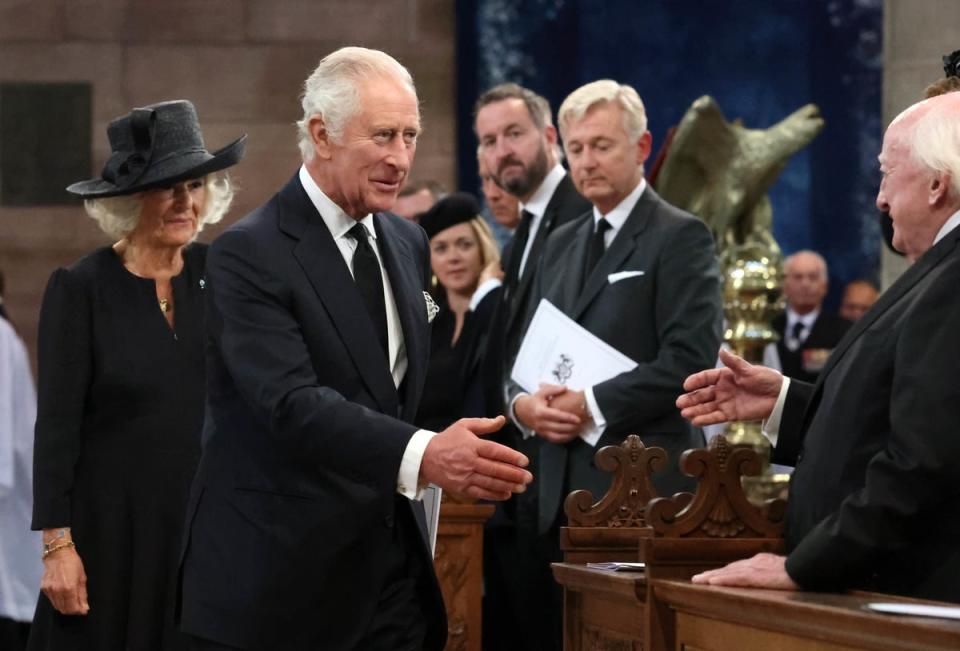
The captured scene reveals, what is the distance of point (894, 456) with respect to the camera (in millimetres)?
2811

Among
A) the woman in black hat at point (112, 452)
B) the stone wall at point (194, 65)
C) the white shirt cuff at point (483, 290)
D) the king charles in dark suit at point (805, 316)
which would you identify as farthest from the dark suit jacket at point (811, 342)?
the woman in black hat at point (112, 452)

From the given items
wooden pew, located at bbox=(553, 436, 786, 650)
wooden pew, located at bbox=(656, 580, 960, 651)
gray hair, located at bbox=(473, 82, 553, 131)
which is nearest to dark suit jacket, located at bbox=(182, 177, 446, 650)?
wooden pew, located at bbox=(553, 436, 786, 650)

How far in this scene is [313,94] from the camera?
3375mm

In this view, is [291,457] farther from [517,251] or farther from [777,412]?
[517,251]

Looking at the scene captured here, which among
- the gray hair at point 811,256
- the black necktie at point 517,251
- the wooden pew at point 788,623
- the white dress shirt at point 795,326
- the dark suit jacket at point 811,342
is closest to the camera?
the wooden pew at point 788,623

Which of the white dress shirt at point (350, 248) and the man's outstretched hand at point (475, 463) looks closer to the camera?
the man's outstretched hand at point (475, 463)

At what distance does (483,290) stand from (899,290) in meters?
2.87

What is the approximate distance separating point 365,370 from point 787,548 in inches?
34.0

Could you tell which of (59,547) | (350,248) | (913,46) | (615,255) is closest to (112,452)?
(59,547)

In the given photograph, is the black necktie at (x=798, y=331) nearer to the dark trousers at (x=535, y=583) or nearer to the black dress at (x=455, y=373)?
the black dress at (x=455, y=373)

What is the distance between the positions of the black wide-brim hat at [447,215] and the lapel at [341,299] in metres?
2.76

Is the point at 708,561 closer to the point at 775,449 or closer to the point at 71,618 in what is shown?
the point at 775,449

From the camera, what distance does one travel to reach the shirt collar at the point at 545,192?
5.61m

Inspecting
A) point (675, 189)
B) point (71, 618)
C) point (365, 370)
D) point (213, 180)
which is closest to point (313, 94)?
point (365, 370)
